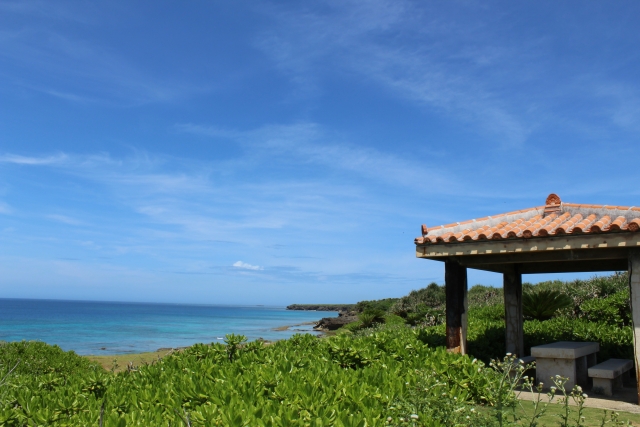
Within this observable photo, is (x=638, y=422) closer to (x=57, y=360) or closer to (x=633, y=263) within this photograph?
(x=633, y=263)

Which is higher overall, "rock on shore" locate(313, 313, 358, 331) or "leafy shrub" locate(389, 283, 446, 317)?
"leafy shrub" locate(389, 283, 446, 317)

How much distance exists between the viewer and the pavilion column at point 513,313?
1118 cm

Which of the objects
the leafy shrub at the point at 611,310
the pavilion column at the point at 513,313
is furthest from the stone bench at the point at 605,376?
the leafy shrub at the point at 611,310

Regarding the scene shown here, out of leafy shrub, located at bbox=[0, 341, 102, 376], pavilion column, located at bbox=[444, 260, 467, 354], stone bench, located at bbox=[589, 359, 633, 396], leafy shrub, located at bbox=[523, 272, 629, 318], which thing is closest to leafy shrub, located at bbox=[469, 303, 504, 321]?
leafy shrub, located at bbox=[523, 272, 629, 318]

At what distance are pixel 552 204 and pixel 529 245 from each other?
2.67 meters

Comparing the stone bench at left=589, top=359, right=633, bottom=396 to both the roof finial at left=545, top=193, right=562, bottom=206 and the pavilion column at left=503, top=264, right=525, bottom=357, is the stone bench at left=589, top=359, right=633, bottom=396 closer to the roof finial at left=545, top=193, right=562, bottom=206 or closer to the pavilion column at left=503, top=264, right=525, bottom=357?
the pavilion column at left=503, top=264, right=525, bottom=357

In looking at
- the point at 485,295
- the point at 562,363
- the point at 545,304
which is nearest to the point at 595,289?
the point at 545,304

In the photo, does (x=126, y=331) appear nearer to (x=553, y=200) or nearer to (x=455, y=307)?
(x=455, y=307)

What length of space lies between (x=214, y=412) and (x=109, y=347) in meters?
36.9

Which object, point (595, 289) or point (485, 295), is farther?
point (485, 295)

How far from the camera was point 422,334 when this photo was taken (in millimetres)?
11109

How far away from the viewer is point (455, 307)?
8.79 metres

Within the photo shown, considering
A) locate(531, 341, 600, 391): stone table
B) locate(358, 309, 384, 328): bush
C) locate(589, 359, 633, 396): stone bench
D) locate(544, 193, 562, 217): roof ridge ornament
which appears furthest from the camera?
locate(358, 309, 384, 328): bush

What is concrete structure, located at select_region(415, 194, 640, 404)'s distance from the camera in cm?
730
